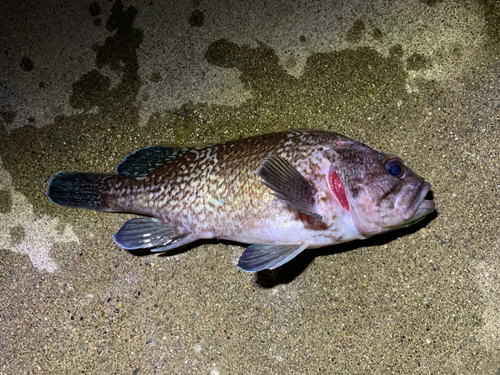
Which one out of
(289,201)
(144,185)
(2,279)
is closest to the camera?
(289,201)

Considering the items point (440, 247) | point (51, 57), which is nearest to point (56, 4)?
point (51, 57)

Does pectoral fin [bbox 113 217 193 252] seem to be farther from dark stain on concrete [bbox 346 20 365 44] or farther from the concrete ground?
dark stain on concrete [bbox 346 20 365 44]

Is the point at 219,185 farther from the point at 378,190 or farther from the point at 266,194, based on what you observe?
the point at 378,190

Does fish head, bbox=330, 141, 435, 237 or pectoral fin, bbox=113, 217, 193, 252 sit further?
pectoral fin, bbox=113, 217, 193, 252

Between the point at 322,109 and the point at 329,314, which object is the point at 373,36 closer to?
the point at 322,109

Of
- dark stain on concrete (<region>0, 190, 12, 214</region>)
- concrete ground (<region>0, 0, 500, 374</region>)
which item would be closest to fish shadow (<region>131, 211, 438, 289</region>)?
concrete ground (<region>0, 0, 500, 374</region>)

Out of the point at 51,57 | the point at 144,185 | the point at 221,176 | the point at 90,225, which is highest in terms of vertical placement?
the point at 51,57

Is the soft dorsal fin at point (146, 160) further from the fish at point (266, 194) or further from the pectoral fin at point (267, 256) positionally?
the pectoral fin at point (267, 256)
